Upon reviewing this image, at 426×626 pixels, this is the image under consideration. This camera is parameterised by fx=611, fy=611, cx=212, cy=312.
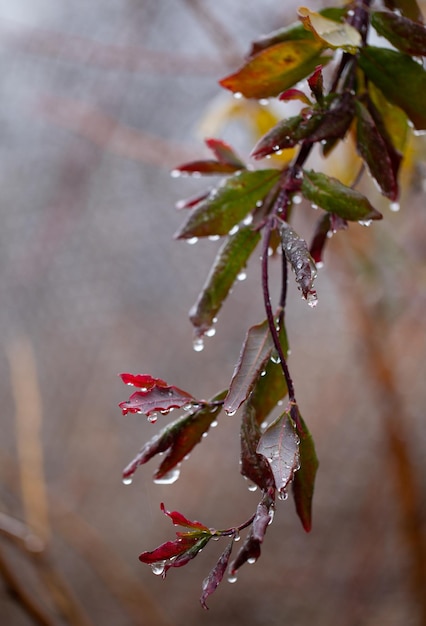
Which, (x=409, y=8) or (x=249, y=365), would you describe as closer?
(x=249, y=365)

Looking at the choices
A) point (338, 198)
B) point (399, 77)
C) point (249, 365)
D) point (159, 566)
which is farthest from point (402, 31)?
point (159, 566)

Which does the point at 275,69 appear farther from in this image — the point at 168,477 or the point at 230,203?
the point at 168,477

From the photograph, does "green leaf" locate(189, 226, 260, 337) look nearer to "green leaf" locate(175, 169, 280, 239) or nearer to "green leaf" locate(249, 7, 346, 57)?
"green leaf" locate(175, 169, 280, 239)

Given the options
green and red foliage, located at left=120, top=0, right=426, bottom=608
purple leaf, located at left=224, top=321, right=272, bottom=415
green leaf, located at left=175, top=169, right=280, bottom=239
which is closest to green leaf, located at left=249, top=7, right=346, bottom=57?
green and red foliage, located at left=120, top=0, right=426, bottom=608

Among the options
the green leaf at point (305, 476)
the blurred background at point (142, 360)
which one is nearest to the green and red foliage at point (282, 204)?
the green leaf at point (305, 476)

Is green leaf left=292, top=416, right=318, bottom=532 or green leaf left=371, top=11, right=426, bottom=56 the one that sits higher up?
green leaf left=371, top=11, right=426, bottom=56

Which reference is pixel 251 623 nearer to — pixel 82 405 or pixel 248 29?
pixel 82 405
